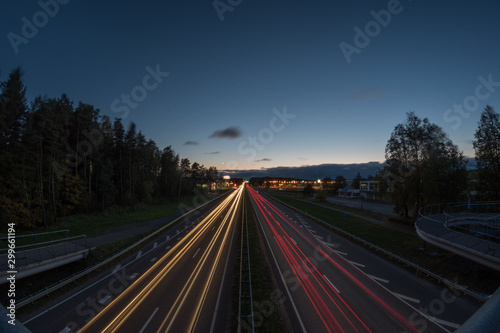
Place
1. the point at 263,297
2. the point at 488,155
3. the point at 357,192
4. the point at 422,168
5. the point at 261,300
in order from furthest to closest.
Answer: the point at 357,192
the point at 422,168
the point at 488,155
the point at 263,297
the point at 261,300

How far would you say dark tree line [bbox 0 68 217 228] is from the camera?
1102 inches

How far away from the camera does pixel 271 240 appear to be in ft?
93.5

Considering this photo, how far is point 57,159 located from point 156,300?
32.5 meters

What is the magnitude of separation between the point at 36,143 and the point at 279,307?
34.4 metres

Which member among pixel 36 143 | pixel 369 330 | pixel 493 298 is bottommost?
pixel 369 330

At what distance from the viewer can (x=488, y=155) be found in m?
27.6

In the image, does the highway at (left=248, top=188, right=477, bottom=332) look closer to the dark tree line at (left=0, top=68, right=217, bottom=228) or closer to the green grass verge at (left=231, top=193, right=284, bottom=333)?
the green grass verge at (left=231, top=193, right=284, bottom=333)

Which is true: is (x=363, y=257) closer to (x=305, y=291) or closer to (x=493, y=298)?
(x=305, y=291)

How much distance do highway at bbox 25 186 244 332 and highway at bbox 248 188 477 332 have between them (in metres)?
4.40

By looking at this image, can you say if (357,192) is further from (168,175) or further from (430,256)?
(430,256)

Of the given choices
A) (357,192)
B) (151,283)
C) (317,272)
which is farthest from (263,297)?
(357,192)

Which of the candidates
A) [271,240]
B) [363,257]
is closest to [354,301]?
[363,257]

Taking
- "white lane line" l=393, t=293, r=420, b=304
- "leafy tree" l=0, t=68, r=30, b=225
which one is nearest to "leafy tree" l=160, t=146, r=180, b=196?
"leafy tree" l=0, t=68, r=30, b=225

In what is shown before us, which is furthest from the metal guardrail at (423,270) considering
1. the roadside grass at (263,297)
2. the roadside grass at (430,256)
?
the roadside grass at (263,297)
